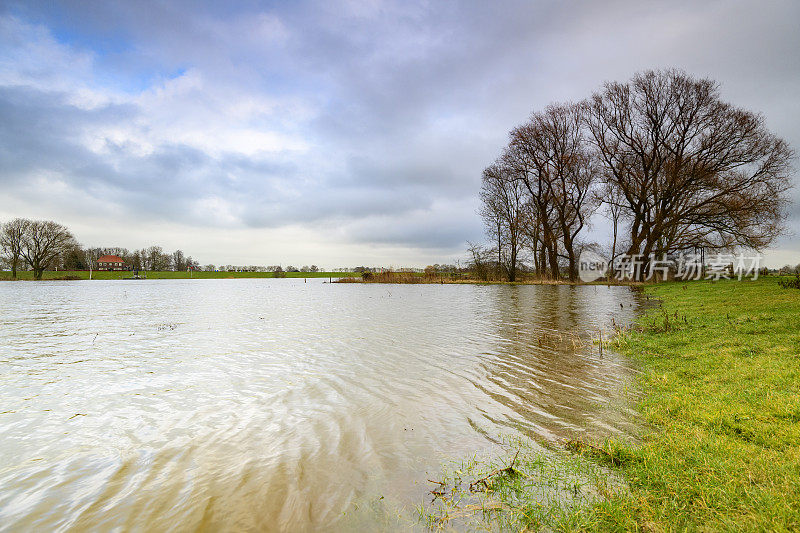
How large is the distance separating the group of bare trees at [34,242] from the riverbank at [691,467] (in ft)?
277

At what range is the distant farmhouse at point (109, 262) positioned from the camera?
377 feet

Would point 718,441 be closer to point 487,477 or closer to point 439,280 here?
point 487,477

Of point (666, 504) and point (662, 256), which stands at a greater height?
point (662, 256)

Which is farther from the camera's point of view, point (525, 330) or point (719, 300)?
point (719, 300)

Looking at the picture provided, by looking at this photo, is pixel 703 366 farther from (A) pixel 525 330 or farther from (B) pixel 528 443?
(A) pixel 525 330

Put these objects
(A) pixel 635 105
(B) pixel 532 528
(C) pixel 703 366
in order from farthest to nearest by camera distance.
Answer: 1. (A) pixel 635 105
2. (C) pixel 703 366
3. (B) pixel 532 528

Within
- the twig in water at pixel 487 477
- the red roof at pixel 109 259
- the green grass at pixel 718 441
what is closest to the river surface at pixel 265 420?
the twig in water at pixel 487 477

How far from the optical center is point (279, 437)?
161 inches

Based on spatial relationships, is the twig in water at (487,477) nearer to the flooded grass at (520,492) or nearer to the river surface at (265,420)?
the flooded grass at (520,492)

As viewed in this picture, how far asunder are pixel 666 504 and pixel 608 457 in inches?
33.1

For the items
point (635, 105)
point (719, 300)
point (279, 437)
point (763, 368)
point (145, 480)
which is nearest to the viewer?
point (145, 480)

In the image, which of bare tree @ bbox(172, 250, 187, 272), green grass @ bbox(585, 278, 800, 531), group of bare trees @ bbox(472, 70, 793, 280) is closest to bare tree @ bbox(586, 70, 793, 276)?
group of bare trees @ bbox(472, 70, 793, 280)

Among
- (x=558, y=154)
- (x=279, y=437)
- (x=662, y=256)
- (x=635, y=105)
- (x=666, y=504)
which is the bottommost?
(x=279, y=437)

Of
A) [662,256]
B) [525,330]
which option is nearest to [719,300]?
[525,330]
